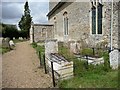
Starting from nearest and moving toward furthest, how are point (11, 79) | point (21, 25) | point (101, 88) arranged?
point (101, 88) → point (11, 79) → point (21, 25)

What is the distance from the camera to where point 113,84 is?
22.0ft

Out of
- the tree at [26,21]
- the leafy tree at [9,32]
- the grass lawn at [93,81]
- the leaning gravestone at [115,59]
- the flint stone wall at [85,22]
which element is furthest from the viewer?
the tree at [26,21]

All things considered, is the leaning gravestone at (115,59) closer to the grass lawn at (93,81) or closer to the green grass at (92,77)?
the green grass at (92,77)

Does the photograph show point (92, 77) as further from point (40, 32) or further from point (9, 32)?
point (9, 32)

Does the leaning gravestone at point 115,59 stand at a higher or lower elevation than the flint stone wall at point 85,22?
lower

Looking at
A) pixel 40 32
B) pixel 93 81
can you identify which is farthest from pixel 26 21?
pixel 93 81

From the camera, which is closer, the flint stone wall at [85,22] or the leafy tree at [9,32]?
the flint stone wall at [85,22]

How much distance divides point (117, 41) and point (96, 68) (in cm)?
558

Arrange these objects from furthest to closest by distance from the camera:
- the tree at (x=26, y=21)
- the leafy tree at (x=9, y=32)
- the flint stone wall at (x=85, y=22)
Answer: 1. the tree at (x=26, y=21)
2. the leafy tree at (x=9, y=32)
3. the flint stone wall at (x=85, y=22)

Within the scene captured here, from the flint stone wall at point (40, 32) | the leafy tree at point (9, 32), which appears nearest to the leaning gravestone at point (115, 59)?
the flint stone wall at point (40, 32)

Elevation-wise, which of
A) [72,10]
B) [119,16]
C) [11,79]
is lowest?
[11,79]

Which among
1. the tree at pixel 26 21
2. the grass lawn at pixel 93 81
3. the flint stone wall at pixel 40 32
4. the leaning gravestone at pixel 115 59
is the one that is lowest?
the grass lawn at pixel 93 81

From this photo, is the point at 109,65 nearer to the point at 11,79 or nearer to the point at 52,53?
A: the point at 52,53

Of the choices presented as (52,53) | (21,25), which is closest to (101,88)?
(52,53)
